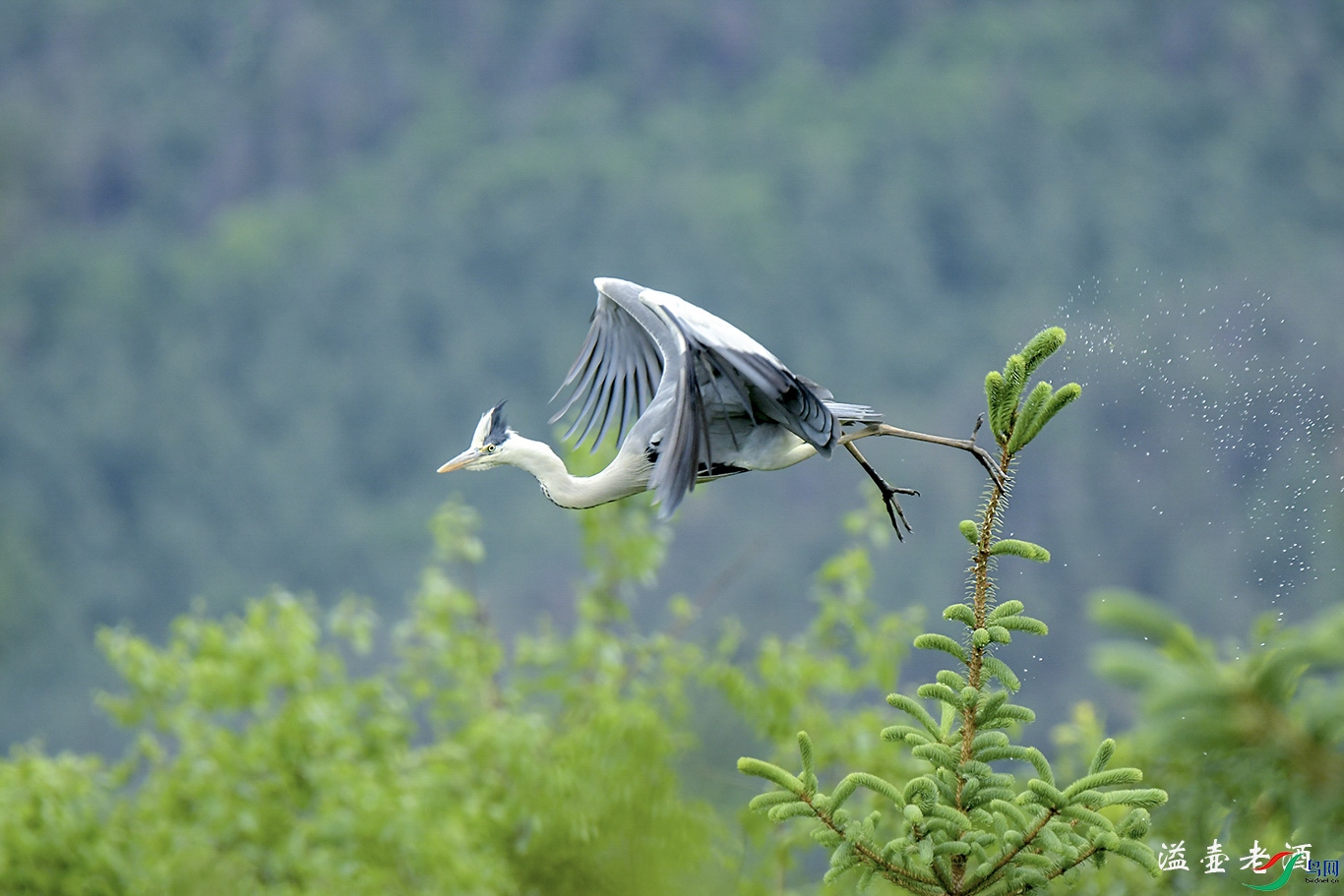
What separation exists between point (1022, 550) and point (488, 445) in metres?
1.15

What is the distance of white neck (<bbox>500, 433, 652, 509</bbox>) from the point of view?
9.09 feet

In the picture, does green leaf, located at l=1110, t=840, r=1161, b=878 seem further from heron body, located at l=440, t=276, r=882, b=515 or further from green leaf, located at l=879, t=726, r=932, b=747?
heron body, located at l=440, t=276, r=882, b=515

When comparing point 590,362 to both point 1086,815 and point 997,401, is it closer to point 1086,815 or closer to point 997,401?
point 997,401

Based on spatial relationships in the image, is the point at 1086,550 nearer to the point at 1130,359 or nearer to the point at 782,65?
the point at 1130,359

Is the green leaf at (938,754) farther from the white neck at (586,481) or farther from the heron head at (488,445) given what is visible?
the heron head at (488,445)

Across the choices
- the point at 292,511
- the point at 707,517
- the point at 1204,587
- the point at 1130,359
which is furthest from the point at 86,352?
the point at 1130,359

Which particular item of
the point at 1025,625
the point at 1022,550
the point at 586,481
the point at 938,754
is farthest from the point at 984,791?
the point at 586,481

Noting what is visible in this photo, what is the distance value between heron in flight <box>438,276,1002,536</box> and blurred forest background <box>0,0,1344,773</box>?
79.7 feet

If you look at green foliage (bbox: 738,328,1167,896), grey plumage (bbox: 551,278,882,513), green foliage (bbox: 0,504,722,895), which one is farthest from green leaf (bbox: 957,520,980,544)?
green foliage (bbox: 0,504,722,895)

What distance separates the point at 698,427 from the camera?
8.63ft

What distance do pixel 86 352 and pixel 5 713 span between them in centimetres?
2133

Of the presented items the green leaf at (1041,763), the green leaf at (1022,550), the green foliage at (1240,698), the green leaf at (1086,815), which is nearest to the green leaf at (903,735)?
the green leaf at (1041,763)

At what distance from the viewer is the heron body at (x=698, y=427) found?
8.56 feet

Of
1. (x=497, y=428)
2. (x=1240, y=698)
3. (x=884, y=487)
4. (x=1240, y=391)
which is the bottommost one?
(x=1240, y=698)
